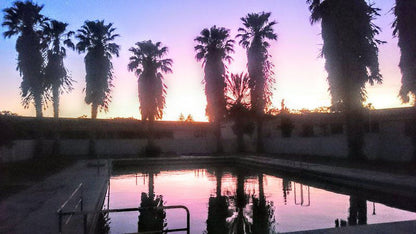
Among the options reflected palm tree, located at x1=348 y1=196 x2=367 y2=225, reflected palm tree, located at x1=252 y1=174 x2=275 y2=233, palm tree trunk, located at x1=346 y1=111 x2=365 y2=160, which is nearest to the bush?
palm tree trunk, located at x1=346 y1=111 x2=365 y2=160

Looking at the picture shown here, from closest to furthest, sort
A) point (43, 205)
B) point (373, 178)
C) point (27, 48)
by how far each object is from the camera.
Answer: point (43, 205), point (373, 178), point (27, 48)

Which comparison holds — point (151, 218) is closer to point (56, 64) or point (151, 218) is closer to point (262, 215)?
point (262, 215)

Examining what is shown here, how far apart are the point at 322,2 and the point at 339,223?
66.8 ft

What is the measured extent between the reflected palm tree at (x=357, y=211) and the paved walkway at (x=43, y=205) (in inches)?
293

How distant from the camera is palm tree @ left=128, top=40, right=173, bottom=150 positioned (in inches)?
1624

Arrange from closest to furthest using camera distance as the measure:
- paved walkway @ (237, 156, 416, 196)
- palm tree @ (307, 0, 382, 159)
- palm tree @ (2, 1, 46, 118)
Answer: paved walkway @ (237, 156, 416, 196), palm tree @ (307, 0, 382, 159), palm tree @ (2, 1, 46, 118)

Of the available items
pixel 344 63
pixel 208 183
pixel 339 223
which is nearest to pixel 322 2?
pixel 344 63

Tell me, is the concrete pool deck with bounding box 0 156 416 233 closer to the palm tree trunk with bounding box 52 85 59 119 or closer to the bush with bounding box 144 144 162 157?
the bush with bounding box 144 144 162 157

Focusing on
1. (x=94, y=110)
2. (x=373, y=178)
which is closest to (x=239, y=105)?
(x=94, y=110)

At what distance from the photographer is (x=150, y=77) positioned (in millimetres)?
41688

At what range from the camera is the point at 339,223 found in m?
10.3

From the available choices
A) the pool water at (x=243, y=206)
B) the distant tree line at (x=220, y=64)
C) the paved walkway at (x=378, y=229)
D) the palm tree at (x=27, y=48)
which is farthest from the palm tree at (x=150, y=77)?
the paved walkway at (x=378, y=229)

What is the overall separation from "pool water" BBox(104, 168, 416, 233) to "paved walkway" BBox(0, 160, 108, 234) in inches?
35.3

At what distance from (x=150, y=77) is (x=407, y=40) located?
27.1 m
